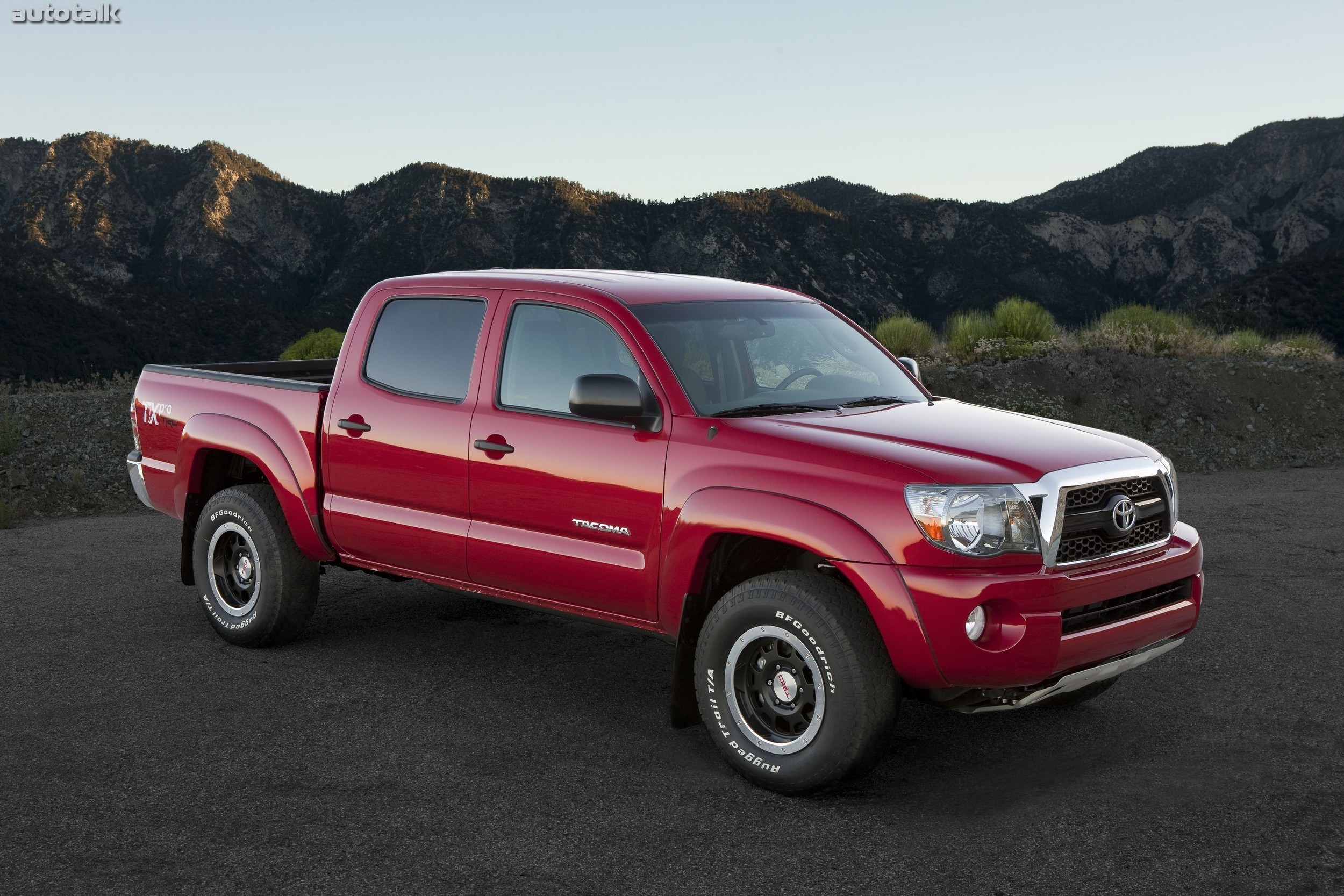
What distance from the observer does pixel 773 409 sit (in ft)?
17.4

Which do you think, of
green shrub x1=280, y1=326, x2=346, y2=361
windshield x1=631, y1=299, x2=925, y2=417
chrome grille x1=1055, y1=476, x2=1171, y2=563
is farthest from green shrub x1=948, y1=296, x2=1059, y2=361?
chrome grille x1=1055, y1=476, x2=1171, y2=563

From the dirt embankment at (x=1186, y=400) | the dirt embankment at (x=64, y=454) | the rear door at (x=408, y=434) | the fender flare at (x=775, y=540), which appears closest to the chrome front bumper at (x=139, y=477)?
the rear door at (x=408, y=434)

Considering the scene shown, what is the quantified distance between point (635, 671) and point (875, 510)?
243 cm

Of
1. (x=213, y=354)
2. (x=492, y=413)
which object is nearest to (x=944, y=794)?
(x=492, y=413)

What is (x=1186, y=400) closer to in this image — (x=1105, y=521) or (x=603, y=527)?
(x=1105, y=521)

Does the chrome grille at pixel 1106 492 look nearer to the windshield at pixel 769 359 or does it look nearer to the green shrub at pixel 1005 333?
the windshield at pixel 769 359

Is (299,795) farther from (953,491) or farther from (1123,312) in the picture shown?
(1123,312)

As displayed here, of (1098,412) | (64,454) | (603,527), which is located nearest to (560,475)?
(603,527)

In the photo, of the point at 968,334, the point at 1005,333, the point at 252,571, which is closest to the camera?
the point at 252,571

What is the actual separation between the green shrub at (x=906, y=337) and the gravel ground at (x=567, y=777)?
1433 centimetres

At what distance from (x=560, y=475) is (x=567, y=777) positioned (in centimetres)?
126

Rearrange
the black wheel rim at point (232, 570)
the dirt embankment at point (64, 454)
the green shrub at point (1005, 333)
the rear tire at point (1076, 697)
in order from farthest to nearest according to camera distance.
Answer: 1. the green shrub at point (1005, 333)
2. the dirt embankment at point (64, 454)
3. the black wheel rim at point (232, 570)
4. the rear tire at point (1076, 697)

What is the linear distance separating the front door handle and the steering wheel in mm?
1230

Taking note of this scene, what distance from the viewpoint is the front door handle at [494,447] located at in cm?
558
